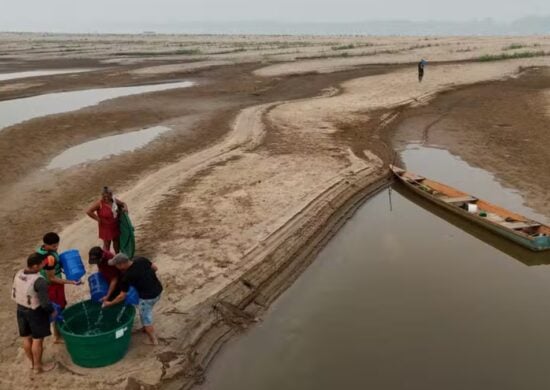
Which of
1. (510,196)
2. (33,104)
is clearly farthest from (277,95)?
(510,196)

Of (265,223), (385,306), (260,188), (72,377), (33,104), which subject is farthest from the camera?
(33,104)

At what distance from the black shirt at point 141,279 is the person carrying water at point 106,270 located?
0.22 metres

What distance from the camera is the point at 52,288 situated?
28.5 ft

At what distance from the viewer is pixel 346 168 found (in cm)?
1877

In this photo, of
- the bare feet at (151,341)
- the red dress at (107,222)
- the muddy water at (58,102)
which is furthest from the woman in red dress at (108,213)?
the muddy water at (58,102)

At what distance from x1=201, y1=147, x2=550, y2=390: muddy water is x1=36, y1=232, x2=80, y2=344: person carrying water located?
110 inches

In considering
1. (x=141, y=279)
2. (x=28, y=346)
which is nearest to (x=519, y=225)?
(x=141, y=279)

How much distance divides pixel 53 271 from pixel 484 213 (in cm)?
1137

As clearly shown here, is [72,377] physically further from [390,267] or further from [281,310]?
[390,267]

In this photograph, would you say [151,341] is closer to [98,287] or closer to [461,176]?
[98,287]

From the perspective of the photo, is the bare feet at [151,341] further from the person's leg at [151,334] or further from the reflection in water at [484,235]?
the reflection in water at [484,235]

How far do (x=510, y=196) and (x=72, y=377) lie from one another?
551 inches

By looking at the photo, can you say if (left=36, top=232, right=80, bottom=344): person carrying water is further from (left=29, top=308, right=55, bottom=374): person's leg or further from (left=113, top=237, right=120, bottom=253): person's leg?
(left=113, top=237, right=120, bottom=253): person's leg

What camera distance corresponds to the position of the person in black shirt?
8156 millimetres
